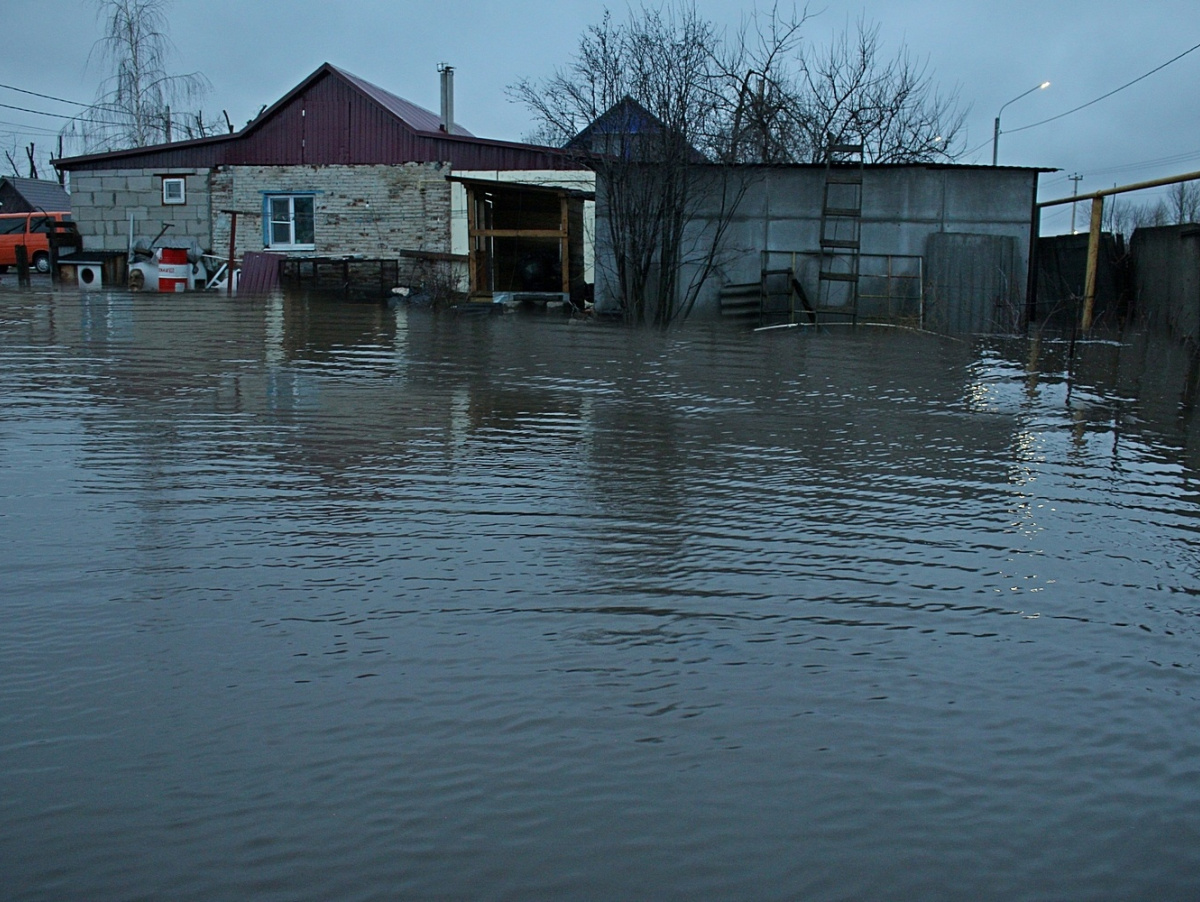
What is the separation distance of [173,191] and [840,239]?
656 inches

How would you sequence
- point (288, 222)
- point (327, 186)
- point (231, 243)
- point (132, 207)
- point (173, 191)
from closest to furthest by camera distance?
point (231, 243), point (327, 186), point (288, 222), point (173, 191), point (132, 207)

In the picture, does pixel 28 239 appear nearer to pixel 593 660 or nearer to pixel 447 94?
pixel 447 94

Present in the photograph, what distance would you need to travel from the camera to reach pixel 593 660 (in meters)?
3.00

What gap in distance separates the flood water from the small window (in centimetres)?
2140

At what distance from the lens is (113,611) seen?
332 centimetres

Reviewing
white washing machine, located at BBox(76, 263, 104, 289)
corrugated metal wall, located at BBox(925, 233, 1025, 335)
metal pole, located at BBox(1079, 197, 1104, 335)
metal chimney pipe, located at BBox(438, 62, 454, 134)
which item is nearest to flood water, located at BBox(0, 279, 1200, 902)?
metal pole, located at BBox(1079, 197, 1104, 335)

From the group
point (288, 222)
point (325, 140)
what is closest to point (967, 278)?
point (325, 140)

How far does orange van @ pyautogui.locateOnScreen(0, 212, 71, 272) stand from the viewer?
30359mm

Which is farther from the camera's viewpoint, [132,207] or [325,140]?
[132,207]

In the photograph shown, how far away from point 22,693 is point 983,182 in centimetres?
1631

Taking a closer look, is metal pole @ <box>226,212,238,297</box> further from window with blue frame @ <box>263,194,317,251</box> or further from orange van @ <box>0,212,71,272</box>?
orange van @ <box>0,212,71,272</box>

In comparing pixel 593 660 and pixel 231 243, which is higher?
pixel 231 243

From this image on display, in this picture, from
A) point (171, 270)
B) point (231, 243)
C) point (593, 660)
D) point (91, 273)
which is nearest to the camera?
point (593, 660)

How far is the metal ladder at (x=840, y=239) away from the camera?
16.5 meters
